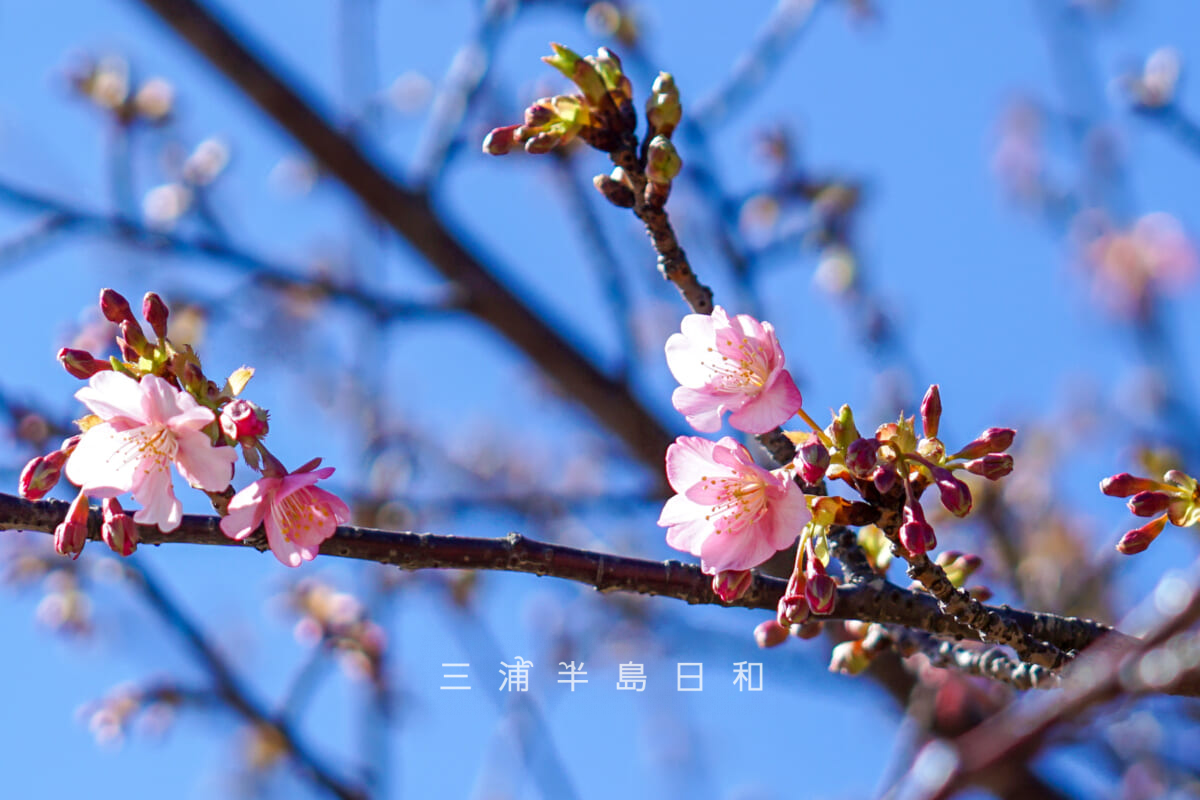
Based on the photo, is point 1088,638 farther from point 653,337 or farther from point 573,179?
point 653,337

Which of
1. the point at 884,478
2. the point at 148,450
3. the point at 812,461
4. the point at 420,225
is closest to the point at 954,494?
the point at 884,478

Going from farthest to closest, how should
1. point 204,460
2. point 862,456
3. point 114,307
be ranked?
point 114,307, point 204,460, point 862,456

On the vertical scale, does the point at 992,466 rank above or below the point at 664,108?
below

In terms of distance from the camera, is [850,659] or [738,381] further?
[850,659]

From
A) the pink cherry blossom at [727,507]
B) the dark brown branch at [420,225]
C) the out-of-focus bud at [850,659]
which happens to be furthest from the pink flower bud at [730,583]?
the dark brown branch at [420,225]

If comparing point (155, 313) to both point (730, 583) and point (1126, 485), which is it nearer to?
point (730, 583)

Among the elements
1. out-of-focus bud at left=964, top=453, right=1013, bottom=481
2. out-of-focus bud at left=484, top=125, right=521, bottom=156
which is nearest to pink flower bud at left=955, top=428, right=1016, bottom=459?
out-of-focus bud at left=964, top=453, right=1013, bottom=481

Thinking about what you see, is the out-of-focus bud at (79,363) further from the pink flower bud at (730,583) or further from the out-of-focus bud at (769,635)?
the out-of-focus bud at (769,635)

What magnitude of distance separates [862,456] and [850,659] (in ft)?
2.21

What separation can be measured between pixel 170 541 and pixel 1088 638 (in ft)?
4.95

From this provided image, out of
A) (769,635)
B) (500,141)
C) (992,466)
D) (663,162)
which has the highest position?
(500,141)

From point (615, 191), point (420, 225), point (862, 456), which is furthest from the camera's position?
point (420, 225)

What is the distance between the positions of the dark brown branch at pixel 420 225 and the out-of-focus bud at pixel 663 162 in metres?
3.15

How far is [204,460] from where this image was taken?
1.67 m
